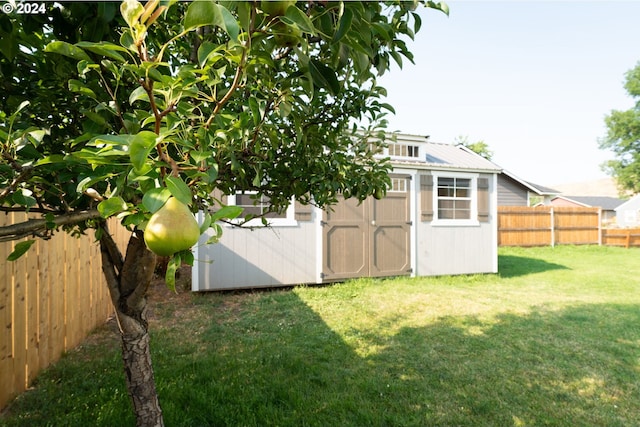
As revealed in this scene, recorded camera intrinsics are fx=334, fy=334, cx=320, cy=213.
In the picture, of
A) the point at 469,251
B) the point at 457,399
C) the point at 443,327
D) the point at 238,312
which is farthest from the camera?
the point at 469,251

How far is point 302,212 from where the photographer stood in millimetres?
6570

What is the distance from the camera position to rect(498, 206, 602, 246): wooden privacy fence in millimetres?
13406

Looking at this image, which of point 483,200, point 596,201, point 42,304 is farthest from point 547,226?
point 596,201

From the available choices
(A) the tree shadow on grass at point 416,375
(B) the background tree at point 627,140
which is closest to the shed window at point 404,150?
(A) the tree shadow on grass at point 416,375

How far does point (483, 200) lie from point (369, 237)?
3206 mm

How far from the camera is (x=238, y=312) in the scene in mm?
5066

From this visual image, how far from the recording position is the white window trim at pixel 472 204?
25.5ft

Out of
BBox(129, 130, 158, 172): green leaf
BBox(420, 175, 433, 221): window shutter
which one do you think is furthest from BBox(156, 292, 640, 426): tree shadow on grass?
BBox(420, 175, 433, 221): window shutter

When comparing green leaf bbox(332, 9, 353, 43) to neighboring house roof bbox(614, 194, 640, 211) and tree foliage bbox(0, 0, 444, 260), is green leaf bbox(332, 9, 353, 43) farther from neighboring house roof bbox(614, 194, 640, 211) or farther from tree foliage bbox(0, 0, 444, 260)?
neighboring house roof bbox(614, 194, 640, 211)

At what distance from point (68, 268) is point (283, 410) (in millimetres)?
2737

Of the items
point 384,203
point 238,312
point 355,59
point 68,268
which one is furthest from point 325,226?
point 355,59

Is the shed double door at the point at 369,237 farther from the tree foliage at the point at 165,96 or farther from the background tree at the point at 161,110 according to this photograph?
the tree foliage at the point at 165,96

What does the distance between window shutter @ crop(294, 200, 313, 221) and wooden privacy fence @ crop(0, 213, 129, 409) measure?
3.34 m

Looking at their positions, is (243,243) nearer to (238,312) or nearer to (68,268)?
(238,312)
